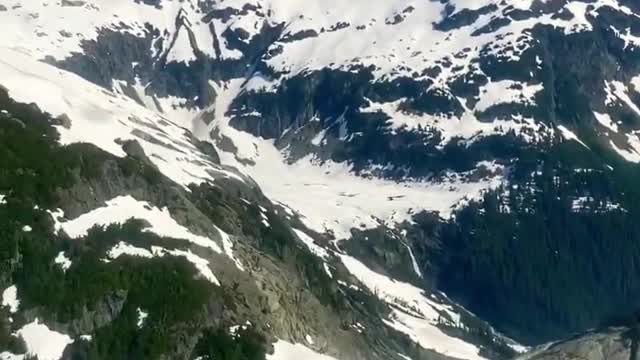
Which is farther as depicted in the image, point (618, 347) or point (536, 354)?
point (536, 354)
